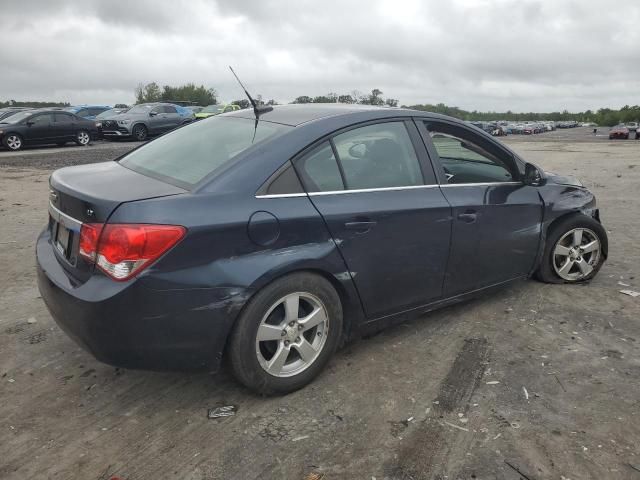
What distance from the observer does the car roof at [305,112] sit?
3.36 metres

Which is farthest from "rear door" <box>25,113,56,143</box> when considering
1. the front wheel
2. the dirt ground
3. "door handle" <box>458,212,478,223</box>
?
"door handle" <box>458,212,478,223</box>

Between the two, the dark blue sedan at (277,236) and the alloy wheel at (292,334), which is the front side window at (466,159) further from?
the alloy wheel at (292,334)

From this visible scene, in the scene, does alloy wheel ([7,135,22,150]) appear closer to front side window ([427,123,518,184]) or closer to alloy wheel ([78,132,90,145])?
alloy wheel ([78,132,90,145])

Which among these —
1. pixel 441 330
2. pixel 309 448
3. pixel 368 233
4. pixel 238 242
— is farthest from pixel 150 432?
pixel 441 330

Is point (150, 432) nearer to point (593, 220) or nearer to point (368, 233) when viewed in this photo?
point (368, 233)

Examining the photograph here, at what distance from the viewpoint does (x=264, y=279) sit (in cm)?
276

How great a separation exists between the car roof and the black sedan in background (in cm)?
1845

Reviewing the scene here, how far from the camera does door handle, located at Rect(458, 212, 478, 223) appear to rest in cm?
365

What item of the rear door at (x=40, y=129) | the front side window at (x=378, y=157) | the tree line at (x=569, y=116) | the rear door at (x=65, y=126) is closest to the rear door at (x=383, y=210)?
the front side window at (x=378, y=157)

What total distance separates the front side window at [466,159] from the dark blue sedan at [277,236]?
0.01m

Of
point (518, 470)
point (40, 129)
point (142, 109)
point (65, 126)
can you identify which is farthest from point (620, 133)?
point (518, 470)

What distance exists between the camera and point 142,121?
76.1 ft

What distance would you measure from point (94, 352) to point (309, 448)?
1.15 metres

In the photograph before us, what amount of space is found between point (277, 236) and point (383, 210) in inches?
29.8
